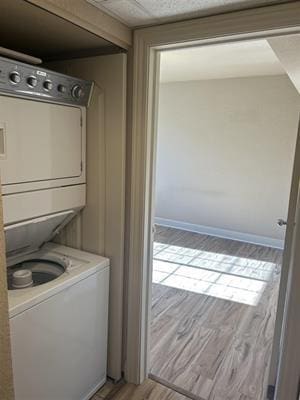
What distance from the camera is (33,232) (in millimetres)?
1704

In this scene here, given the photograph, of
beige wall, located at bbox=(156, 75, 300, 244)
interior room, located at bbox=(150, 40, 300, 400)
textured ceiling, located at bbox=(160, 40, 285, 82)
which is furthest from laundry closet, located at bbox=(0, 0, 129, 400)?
beige wall, located at bbox=(156, 75, 300, 244)

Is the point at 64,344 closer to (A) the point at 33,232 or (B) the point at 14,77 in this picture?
(A) the point at 33,232

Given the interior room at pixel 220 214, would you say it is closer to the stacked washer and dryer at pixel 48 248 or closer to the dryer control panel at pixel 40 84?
the stacked washer and dryer at pixel 48 248

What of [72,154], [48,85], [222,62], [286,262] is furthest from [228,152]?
[48,85]

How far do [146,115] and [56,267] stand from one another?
3.34ft

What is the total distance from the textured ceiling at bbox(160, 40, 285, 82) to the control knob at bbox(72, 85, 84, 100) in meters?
1.19

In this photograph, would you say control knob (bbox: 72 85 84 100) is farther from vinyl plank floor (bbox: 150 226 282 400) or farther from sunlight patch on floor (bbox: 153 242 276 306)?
sunlight patch on floor (bbox: 153 242 276 306)

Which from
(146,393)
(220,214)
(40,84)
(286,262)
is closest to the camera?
(40,84)

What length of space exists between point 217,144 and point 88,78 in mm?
3269

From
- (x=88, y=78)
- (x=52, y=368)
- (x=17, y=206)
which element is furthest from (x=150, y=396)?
(x=88, y=78)

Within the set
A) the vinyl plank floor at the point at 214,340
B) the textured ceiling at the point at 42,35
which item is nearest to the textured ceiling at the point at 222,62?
the textured ceiling at the point at 42,35

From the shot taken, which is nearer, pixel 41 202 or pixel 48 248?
pixel 41 202

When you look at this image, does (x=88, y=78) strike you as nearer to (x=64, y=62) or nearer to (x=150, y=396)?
(x=64, y=62)

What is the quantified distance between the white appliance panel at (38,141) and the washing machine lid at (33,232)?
0.22 meters
